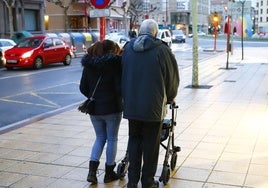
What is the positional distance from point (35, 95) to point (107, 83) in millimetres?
8403

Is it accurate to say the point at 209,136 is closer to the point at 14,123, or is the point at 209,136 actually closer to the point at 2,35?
the point at 14,123

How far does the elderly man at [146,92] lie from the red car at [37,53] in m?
16.9

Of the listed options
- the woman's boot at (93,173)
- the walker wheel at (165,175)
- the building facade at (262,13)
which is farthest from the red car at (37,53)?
the building facade at (262,13)

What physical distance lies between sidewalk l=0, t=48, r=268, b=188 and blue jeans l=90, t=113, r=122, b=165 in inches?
13.4

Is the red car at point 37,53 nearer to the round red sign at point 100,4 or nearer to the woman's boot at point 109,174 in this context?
the round red sign at point 100,4

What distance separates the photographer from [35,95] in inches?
513

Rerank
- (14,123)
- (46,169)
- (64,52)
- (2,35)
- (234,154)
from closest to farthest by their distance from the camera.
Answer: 1. (46,169)
2. (234,154)
3. (14,123)
4. (64,52)
5. (2,35)

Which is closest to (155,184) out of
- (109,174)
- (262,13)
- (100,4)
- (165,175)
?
(165,175)

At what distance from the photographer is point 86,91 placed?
5.20m

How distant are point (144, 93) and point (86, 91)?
90 centimetres

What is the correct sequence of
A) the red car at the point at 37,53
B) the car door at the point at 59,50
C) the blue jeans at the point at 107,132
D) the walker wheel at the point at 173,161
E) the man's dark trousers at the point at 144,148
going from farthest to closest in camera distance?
the car door at the point at 59,50 < the red car at the point at 37,53 < the walker wheel at the point at 173,161 < the blue jeans at the point at 107,132 < the man's dark trousers at the point at 144,148

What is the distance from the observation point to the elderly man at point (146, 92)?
15.0 ft

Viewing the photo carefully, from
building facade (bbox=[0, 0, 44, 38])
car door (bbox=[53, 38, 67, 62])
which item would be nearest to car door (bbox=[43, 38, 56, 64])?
car door (bbox=[53, 38, 67, 62])

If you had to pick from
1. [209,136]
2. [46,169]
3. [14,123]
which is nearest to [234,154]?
[209,136]
